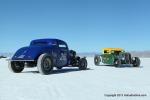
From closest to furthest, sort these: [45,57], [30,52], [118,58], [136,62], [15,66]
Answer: [45,57] → [30,52] → [15,66] → [118,58] → [136,62]

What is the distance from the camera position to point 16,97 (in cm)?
775

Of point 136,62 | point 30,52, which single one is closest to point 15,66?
point 30,52

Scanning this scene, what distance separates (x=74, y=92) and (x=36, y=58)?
257 inches

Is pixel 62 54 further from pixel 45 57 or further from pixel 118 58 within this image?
pixel 118 58

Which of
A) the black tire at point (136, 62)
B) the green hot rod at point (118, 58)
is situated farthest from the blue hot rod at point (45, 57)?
the black tire at point (136, 62)

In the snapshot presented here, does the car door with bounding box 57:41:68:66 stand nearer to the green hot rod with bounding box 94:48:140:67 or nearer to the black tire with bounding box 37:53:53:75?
the black tire with bounding box 37:53:53:75

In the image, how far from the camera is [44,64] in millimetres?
14586

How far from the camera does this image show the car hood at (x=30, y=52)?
1470 centimetres

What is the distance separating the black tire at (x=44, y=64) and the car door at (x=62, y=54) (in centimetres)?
118

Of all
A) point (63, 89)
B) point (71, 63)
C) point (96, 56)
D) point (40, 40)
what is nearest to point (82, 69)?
point (71, 63)

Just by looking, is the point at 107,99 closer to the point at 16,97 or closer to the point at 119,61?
the point at 16,97

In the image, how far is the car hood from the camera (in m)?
14.7

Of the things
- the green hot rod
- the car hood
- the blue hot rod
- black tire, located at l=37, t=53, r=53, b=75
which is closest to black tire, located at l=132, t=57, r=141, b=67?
the green hot rod

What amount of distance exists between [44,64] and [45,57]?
31 centimetres
